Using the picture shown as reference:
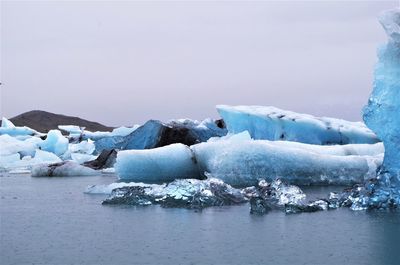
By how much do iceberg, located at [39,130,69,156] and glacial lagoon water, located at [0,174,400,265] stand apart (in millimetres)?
12153

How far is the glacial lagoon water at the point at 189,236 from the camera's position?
4672 millimetres

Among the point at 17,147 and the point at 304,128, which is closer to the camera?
the point at 304,128

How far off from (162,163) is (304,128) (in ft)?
13.0

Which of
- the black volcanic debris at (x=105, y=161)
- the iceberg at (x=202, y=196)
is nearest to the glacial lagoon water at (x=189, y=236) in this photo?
the iceberg at (x=202, y=196)

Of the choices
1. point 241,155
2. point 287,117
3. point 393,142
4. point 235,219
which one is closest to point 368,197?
point 393,142

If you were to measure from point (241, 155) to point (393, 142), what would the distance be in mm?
3406

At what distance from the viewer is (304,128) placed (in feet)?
47.7

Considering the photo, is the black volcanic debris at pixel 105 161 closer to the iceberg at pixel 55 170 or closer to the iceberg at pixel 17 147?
the iceberg at pixel 55 170

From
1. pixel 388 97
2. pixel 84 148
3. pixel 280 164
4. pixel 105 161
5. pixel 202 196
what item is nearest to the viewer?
pixel 202 196

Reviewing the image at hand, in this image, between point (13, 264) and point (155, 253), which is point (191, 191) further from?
point (13, 264)

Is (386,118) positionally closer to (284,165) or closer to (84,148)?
(284,165)

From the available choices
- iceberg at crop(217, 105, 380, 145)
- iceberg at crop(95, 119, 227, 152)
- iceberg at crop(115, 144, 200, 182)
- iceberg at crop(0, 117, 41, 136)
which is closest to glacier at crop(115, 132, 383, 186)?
iceberg at crop(115, 144, 200, 182)

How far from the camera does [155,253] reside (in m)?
4.83

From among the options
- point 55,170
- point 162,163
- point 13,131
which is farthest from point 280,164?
point 13,131
